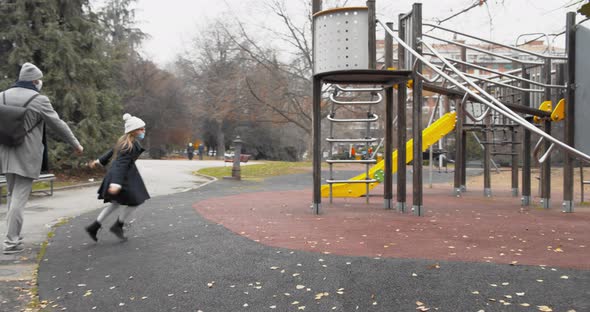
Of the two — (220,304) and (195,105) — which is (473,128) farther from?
(195,105)

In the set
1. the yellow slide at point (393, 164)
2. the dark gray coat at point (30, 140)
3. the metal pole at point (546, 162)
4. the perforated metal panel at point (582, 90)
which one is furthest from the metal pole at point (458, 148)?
the dark gray coat at point (30, 140)

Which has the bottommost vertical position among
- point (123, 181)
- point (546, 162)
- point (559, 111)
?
point (123, 181)

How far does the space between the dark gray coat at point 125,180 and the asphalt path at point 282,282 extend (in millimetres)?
584

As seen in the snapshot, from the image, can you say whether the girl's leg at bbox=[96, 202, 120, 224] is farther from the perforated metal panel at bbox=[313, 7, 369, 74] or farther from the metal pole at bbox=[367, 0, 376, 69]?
the metal pole at bbox=[367, 0, 376, 69]

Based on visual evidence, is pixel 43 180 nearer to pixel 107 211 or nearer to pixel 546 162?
pixel 107 211

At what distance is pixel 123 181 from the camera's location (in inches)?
233

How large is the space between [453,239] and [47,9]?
18368 mm

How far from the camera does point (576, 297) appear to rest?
3854 millimetres

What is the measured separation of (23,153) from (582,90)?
26.1 feet

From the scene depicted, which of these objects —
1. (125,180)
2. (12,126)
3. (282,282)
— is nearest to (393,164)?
(125,180)

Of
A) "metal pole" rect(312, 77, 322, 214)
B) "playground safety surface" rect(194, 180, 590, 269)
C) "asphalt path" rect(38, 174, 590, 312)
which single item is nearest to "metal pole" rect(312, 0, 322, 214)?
"metal pole" rect(312, 77, 322, 214)

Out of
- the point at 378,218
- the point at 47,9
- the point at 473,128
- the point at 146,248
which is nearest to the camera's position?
the point at 146,248

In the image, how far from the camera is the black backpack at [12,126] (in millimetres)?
5586

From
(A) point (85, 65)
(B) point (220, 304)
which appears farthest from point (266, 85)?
(B) point (220, 304)
